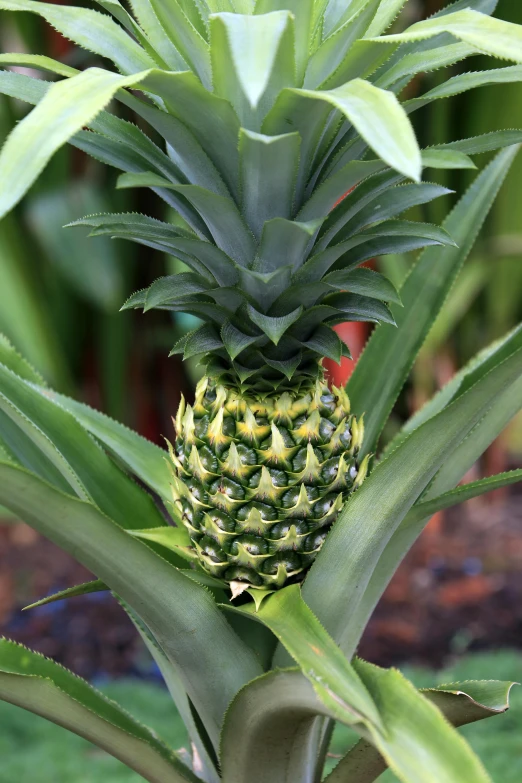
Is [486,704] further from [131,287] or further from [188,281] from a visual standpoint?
[131,287]

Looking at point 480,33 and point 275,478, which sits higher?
point 480,33

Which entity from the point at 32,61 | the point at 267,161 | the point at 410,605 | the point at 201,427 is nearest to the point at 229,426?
the point at 201,427

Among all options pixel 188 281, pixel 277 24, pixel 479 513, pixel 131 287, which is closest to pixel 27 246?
Answer: pixel 131 287

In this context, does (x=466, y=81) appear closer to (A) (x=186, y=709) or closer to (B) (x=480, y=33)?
(B) (x=480, y=33)

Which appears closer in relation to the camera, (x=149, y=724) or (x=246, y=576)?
(x=246, y=576)

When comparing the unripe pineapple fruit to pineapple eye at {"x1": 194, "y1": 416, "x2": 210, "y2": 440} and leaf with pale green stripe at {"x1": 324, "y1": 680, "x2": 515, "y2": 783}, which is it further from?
leaf with pale green stripe at {"x1": 324, "y1": 680, "x2": 515, "y2": 783}

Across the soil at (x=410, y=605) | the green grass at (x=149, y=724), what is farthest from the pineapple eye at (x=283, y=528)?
the soil at (x=410, y=605)

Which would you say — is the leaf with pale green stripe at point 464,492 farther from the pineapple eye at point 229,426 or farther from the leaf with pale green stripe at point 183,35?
the leaf with pale green stripe at point 183,35
